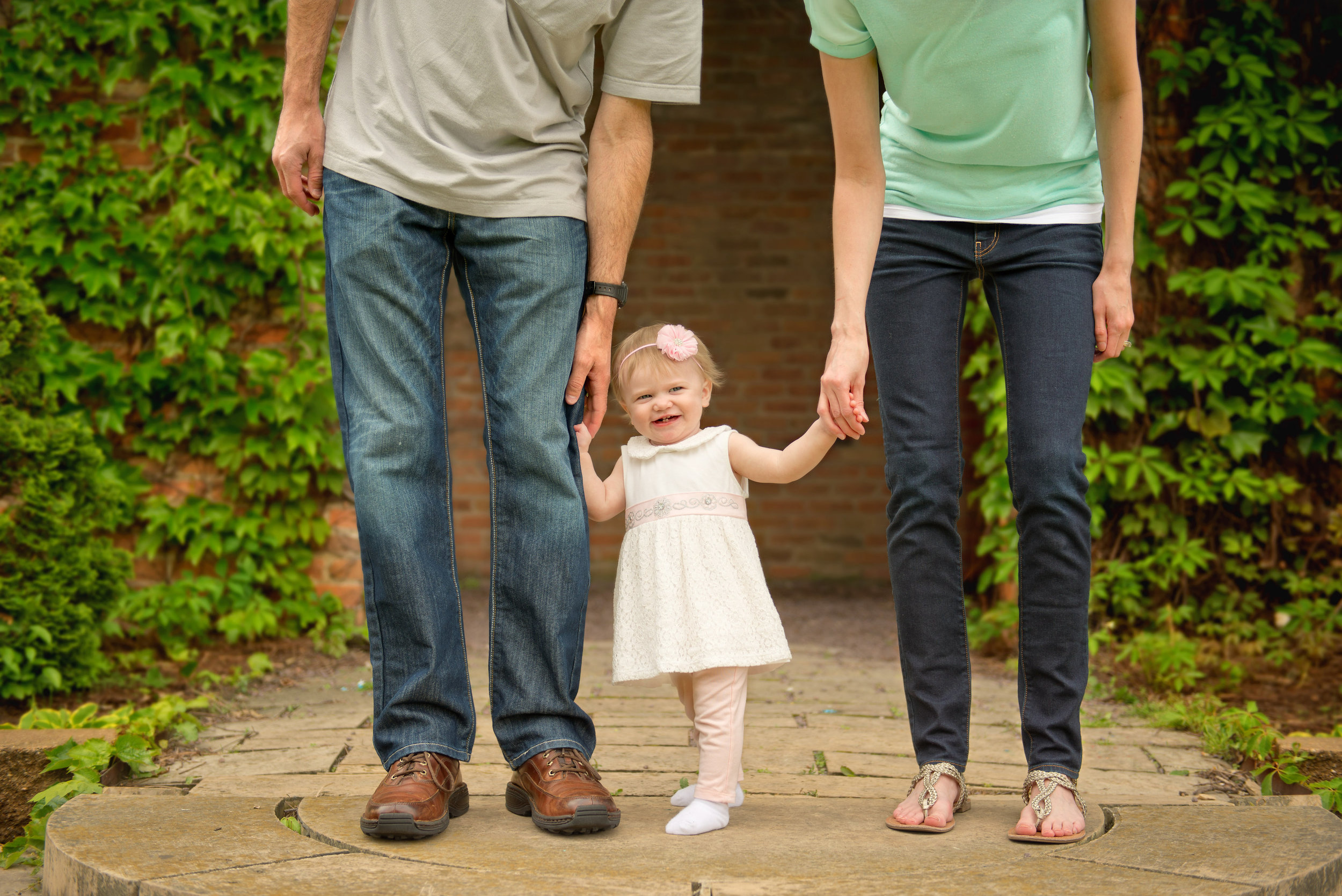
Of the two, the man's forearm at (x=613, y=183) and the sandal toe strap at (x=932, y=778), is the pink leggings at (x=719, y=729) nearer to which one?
the sandal toe strap at (x=932, y=778)

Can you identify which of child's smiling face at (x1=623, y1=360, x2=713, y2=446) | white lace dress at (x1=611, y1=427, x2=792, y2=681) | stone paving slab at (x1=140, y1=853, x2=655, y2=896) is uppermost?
child's smiling face at (x1=623, y1=360, x2=713, y2=446)

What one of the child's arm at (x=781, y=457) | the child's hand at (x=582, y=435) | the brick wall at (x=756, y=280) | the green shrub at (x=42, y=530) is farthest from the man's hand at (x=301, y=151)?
the brick wall at (x=756, y=280)

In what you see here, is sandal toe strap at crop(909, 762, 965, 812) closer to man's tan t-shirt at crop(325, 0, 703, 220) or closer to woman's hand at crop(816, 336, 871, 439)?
woman's hand at crop(816, 336, 871, 439)

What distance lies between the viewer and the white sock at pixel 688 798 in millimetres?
1972

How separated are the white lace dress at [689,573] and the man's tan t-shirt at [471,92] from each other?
456 millimetres

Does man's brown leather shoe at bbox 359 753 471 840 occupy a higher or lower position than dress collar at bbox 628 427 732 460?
lower

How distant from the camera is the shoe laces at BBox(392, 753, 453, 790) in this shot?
5.87 ft

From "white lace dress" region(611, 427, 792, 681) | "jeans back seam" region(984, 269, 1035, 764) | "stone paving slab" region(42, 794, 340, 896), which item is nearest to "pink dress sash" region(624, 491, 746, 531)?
"white lace dress" region(611, 427, 792, 681)

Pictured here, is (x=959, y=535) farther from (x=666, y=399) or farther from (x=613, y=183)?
(x=613, y=183)

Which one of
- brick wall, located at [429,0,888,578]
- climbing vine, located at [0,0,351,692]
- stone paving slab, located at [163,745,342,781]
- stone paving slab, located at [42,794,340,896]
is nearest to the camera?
stone paving slab, located at [42,794,340,896]

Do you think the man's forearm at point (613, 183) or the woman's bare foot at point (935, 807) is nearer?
the woman's bare foot at point (935, 807)

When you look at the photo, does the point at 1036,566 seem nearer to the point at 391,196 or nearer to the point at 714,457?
the point at 714,457

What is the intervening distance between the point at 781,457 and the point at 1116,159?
71 cm

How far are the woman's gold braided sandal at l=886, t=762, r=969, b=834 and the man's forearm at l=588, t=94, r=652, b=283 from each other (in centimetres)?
91
